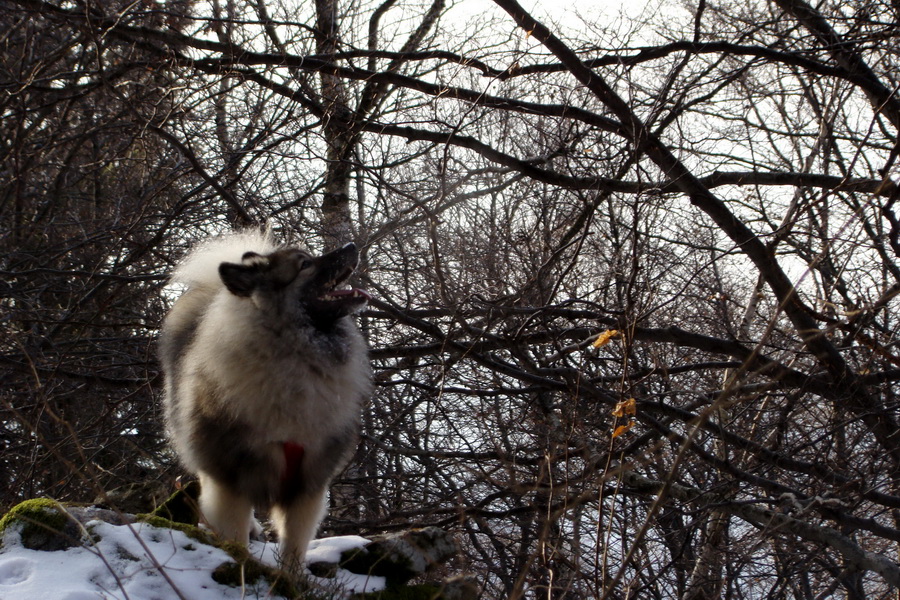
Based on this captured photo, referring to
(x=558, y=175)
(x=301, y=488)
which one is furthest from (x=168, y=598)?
(x=558, y=175)

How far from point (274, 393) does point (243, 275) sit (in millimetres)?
794

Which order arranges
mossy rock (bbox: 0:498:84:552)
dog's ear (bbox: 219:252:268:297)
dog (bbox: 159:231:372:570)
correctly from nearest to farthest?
mossy rock (bbox: 0:498:84:552)
dog (bbox: 159:231:372:570)
dog's ear (bbox: 219:252:268:297)

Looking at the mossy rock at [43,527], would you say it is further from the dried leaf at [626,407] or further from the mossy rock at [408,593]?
the dried leaf at [626,407]

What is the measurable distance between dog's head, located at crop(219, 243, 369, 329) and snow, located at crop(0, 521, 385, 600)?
1531mm

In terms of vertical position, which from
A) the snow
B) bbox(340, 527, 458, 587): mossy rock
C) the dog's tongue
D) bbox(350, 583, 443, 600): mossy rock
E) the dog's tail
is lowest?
the snow

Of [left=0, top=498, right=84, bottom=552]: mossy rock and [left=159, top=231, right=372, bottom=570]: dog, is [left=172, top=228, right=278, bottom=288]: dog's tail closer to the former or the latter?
[left=159, top=231, right=372, bottom=570]: dog

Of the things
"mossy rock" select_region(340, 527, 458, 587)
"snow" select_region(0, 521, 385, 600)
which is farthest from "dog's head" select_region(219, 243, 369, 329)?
"snow" select_region(0, 521, 385, 600)

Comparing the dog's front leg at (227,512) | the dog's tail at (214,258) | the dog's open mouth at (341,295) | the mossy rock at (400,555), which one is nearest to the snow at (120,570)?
the mossy rock at (400,555)

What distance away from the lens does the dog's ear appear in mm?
4691

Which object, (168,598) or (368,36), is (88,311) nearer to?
(368,36)

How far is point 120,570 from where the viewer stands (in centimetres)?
331

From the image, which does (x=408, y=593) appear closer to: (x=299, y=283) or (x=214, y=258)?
(x=299, y=283)

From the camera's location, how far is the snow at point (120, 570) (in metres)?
3.05

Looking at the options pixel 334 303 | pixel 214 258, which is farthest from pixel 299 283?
pixel 214 258
